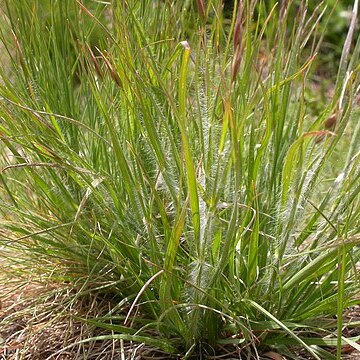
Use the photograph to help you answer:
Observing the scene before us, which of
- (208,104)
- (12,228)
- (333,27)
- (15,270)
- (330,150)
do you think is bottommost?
(333,27)

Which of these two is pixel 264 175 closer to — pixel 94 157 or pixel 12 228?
pixel 94 157

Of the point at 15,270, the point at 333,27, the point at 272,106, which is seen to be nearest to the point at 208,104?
the point at 272,106

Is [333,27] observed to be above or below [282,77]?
below

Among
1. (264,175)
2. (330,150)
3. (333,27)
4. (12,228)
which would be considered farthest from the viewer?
(333,27)

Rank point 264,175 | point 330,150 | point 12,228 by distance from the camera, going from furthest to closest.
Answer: point 12,228 → point 264,175 → point 330,150

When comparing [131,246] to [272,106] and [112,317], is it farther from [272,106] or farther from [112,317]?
[272,106]

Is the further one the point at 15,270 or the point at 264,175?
the point at 15,270

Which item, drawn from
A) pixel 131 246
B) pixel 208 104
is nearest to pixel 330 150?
pixel 208 104
